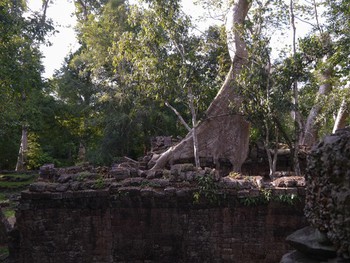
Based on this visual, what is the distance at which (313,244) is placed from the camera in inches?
104

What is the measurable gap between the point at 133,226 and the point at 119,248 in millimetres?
441

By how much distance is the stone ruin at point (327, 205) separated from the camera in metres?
2.40

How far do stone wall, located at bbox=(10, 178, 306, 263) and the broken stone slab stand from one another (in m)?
3.62

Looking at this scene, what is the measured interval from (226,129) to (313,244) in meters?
8.68

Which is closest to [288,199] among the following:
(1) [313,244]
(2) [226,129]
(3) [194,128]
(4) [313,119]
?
(1) [313,244]

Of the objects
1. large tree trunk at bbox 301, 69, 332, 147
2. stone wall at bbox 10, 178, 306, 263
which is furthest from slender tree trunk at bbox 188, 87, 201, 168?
large tree trunk at bbox 301, 69, 332, 147

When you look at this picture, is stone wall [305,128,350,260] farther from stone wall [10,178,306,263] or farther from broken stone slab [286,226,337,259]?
stone wall [10,178,306,263]

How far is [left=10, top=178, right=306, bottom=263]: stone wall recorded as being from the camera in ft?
21.1

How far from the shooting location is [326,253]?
Result: 2.54m

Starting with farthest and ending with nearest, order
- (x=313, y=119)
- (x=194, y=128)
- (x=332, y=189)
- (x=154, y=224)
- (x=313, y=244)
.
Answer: (x=313, y=119), (x=194, y=128), (x=154, y=224), (x=313, y=244), (x=332, y=189)

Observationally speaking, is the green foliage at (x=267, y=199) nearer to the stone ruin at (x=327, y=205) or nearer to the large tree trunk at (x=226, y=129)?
the stone ruin at (x=327, y=205)

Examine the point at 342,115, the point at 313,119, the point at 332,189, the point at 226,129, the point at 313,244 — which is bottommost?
the point at 313,244

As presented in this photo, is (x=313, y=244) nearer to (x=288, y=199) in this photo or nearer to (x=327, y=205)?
(x=327, y=205)

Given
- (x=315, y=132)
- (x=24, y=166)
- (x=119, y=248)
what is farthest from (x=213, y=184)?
(x=24, y=166)
